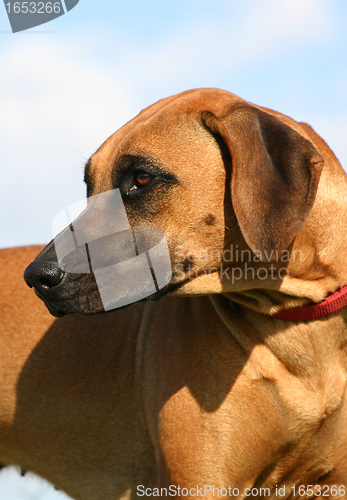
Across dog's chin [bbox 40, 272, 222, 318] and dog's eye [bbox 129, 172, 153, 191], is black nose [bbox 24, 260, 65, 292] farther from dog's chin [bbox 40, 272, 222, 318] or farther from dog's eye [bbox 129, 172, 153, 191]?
dog's eye [bbox 129, 172, 153, 191]

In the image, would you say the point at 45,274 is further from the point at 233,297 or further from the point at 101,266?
the point at 233,297

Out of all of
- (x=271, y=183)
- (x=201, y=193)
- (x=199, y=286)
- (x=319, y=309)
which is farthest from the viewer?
(x=319, y=309)

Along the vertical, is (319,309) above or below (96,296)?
below

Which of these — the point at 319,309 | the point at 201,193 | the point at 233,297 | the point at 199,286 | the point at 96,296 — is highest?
the point at 201,193

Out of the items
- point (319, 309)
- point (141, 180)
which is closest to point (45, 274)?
point (141, 180)

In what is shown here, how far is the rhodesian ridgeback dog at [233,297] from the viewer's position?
2.60 m

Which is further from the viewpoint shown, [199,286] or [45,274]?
[199,286]

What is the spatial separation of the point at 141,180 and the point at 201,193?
0.98 ft

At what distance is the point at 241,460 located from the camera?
114 inches

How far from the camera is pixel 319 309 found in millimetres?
2932

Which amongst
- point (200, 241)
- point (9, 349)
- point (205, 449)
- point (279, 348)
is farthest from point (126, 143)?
point (9, 349)

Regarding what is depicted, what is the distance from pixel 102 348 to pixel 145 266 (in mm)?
1275

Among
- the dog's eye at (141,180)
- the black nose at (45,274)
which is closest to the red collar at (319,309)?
the dog's eye at (141,180)

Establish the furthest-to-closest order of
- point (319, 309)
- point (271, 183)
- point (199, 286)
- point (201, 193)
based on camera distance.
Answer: point (319, 309)
point (199, 286)
point (201, 193)
point (271, 183)
